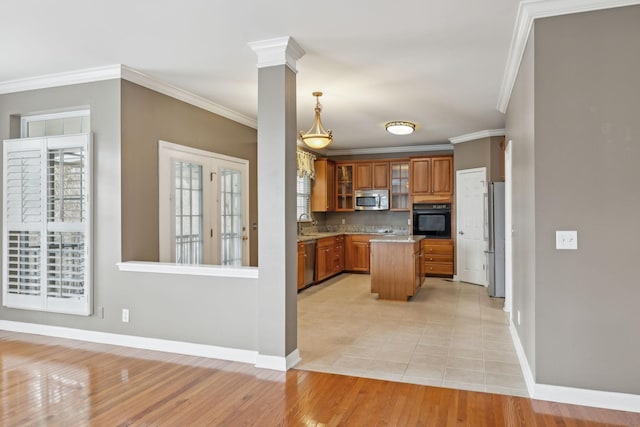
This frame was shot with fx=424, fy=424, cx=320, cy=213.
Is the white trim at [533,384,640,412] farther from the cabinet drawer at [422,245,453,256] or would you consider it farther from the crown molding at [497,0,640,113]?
the cabinet drawer at [422,245,453,256]

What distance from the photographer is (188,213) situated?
504cm

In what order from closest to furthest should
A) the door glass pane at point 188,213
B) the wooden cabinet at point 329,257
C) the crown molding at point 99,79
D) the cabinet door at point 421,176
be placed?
the crown molding at point 99,79 → the door glass pane at point 188,213 → the wooden cabinet at point 329,257 → the cabinet door at point 421,176

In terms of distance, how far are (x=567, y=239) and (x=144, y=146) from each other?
3859 millimetres

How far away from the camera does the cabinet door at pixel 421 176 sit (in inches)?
327

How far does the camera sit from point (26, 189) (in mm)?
4395

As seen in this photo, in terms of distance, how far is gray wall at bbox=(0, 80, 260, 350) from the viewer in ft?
12.1

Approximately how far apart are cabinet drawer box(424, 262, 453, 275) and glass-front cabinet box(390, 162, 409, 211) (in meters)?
1.27

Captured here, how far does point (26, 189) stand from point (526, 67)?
4845 mm

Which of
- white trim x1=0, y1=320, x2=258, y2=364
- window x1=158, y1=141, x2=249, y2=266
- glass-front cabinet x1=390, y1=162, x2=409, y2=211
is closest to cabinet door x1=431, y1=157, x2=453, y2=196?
glass-front cabinet x1=390, y1=162, x2=409, y2=211

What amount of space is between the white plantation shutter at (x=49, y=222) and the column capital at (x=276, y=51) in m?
1.98

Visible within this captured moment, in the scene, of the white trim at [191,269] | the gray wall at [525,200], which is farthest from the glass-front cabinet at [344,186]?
the white trim at [191,269]

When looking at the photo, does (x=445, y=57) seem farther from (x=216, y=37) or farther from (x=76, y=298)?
(x=76, y=298)

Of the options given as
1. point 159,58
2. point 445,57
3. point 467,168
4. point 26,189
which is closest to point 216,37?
point 159,58

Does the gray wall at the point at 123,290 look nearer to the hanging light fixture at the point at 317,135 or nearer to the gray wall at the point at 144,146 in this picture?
the gray wall at the point at 144,146
